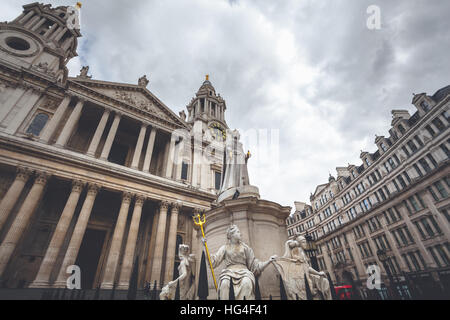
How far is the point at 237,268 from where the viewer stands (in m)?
4.44

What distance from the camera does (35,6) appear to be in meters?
28.7

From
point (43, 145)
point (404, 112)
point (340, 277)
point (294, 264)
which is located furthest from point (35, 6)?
point (340, 277)

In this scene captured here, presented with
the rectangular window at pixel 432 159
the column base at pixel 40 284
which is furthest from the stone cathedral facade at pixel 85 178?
the rectangular window at pixel 432 159

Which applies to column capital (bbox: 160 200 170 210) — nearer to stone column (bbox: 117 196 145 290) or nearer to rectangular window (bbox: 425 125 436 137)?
stone column (bbox: 117 196 145 290)

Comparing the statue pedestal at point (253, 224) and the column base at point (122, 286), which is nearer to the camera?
the statue pedestal at point (253, 224)

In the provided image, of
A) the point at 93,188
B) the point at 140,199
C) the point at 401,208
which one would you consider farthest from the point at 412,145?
the point at 93,188

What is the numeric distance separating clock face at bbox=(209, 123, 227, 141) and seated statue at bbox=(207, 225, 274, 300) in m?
25.8

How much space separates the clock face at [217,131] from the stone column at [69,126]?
52.9 feet

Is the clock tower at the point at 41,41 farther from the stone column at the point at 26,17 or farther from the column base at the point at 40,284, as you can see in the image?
the column base at the point at 40,284

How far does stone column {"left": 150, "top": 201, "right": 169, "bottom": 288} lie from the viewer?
48.5 ft

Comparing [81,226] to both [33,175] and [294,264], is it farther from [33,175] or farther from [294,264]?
[294,264]

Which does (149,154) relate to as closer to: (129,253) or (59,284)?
(129,253)

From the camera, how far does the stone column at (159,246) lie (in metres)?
14.8

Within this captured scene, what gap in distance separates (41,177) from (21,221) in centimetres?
295
